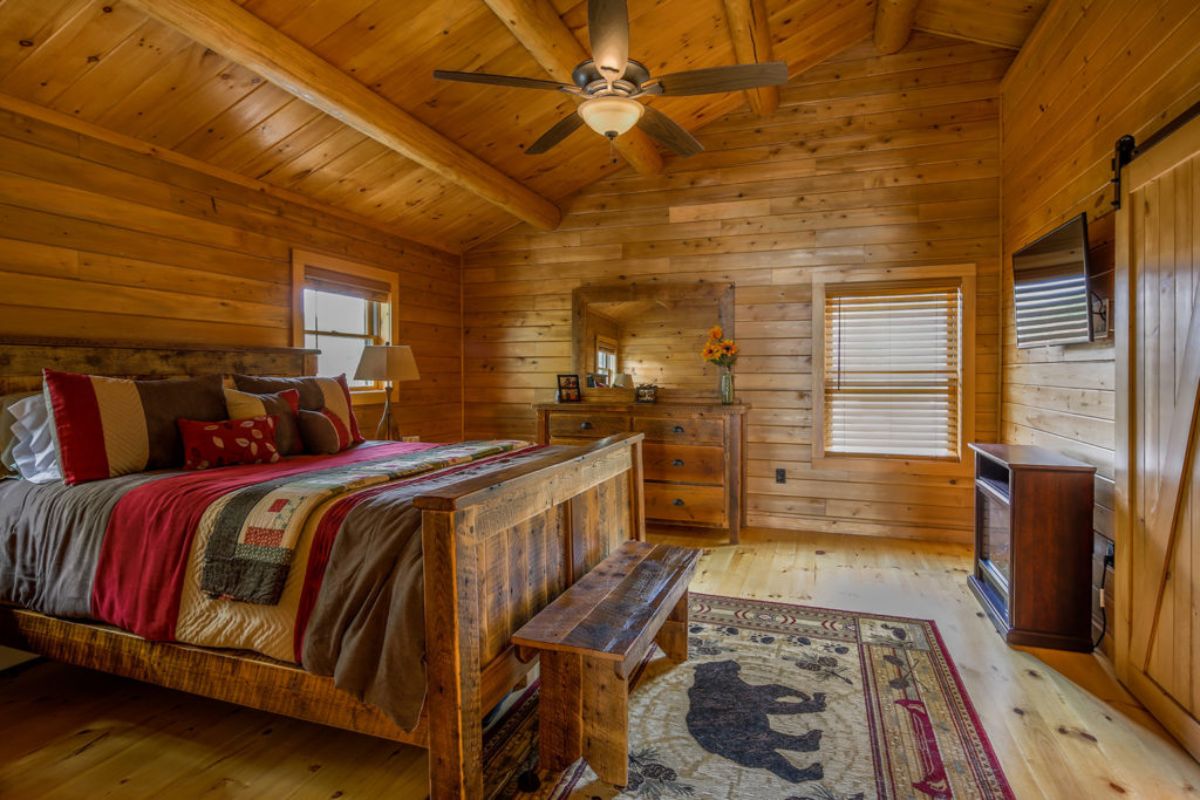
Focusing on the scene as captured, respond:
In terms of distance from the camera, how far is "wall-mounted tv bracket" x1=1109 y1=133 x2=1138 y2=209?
232cm

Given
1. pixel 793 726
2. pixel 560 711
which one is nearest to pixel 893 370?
pixel 793 726

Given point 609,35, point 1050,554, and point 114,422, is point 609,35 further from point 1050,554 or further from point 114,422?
point 1050,554

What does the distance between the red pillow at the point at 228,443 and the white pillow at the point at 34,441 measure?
408 mm

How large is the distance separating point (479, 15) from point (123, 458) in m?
2.48

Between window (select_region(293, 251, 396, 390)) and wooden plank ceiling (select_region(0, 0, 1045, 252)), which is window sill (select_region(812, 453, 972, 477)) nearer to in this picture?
wooden plank ceiling (select_region(0, 0, 1045, 252))

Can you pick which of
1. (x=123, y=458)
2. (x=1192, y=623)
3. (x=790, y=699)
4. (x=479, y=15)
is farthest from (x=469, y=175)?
(x=1192, y=623)

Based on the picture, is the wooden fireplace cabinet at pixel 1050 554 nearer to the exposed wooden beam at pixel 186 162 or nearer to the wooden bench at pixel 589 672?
the wooden bench at pixel 589 672

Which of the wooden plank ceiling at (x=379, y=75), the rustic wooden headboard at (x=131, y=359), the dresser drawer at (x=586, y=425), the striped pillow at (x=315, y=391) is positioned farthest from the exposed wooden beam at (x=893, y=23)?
the rustic wooden headboard at (x=131, y=359)

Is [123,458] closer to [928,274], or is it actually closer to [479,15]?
[479,15]

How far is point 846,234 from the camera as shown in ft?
14.6

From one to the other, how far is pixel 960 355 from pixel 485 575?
3.78m

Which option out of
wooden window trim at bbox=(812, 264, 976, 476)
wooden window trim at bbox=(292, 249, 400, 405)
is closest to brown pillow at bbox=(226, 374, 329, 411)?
wooden window trim at bbox=(292, 249, 400, 405)

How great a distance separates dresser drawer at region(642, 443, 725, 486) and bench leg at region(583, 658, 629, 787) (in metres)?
2.57

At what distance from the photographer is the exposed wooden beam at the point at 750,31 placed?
3233 millimetres
